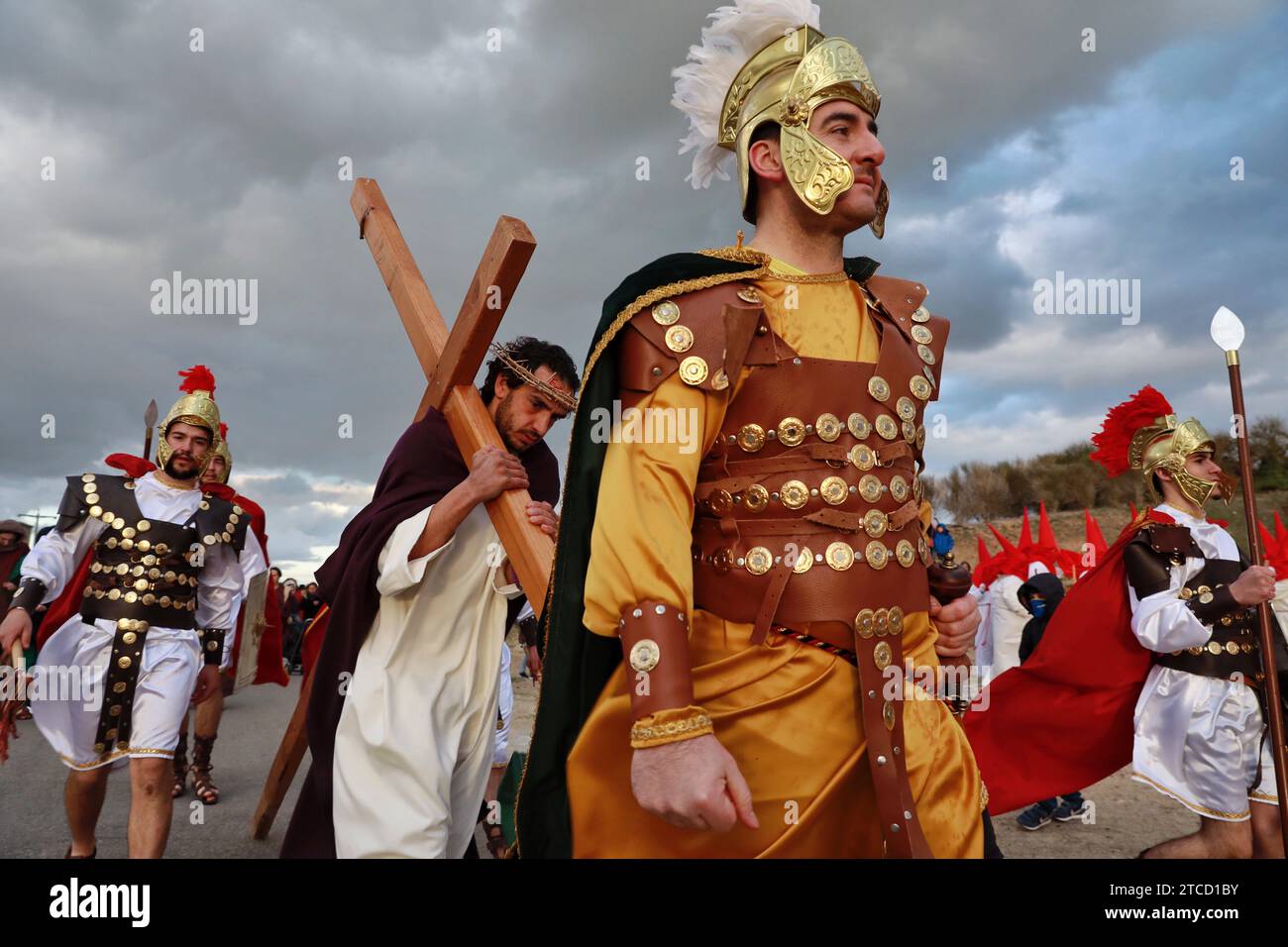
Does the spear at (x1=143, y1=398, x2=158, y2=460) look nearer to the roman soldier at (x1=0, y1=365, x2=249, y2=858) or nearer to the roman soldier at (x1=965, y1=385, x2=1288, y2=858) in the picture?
the roman soldier at (x1=0, y1=365, x2=249, y2=858)

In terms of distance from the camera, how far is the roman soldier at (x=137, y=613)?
4.91m

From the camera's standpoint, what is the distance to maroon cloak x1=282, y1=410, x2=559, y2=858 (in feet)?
13.1

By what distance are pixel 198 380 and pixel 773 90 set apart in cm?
535

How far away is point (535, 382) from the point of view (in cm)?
417

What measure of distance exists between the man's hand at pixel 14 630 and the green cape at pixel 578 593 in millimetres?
3929

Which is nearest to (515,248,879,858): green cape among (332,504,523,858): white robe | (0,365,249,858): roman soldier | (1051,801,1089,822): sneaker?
(332,504,523,858): white robe

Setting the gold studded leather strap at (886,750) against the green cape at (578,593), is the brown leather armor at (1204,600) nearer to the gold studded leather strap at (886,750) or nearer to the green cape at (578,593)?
the gold studded leather strap at (886,750)

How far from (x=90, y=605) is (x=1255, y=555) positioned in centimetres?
659

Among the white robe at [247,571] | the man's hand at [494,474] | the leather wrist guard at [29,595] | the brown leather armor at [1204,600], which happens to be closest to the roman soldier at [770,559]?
the man's hand at [494,474]

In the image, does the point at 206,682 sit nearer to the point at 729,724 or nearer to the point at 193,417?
the point at 193,417

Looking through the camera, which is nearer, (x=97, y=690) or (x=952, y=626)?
(x=952, y=626)

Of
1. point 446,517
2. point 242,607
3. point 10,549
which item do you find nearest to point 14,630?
point 242,607

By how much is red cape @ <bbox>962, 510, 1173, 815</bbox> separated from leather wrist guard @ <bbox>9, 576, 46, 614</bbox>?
18.0 feet

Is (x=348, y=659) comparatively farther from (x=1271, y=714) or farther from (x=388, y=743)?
(x=1271, y=714)
